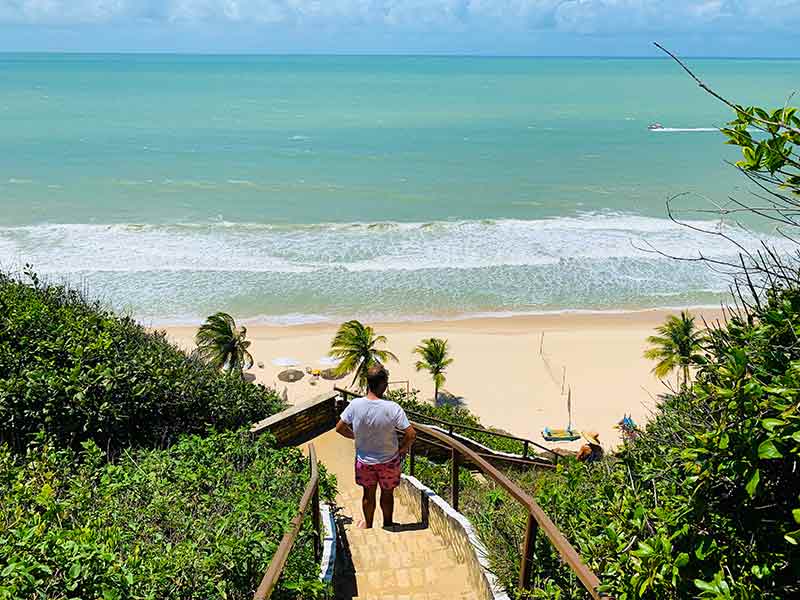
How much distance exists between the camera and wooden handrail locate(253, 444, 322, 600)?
3383 millimetres

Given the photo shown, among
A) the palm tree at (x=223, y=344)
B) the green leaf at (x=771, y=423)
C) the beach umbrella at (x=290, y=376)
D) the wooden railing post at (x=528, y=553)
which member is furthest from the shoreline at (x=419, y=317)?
the green leaf at (x=771, y=423)

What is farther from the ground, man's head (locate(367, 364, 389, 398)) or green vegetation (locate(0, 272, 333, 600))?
man's head (locate(367, 364, 389, 398))

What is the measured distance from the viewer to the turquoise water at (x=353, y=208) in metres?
31.1

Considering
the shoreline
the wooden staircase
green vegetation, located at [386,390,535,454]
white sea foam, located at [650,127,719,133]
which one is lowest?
green vegetation, located at [386,390,535,454]

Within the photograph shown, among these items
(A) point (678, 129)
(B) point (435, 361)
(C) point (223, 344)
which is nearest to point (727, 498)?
(C) point (223, 344)

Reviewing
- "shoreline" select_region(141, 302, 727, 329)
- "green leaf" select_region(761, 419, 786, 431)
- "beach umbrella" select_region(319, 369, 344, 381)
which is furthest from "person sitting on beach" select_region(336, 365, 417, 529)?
"shoreline" select_region(141, 302, 727, 329)

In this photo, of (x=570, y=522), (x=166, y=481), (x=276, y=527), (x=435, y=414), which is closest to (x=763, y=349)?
(x=570, y=522)

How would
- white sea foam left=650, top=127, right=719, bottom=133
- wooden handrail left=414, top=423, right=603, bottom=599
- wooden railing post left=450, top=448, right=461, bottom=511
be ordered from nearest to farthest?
wooden handrail left=414, top=423, right=603, bottom=599, wooden railing post left=450, top=448, right=461, bottom=511, white sea foam left=650, top=127, right=719, bottom=133

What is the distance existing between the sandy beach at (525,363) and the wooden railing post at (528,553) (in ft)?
54.4

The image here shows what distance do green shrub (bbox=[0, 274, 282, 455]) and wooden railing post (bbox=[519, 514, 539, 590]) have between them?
477 centimetres

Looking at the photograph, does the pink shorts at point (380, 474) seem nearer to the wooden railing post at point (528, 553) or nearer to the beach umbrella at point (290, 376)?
the wooden railing post at point (528, 553)

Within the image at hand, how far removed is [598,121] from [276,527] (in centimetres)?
9686

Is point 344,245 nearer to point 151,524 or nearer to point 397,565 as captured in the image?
point 397,565

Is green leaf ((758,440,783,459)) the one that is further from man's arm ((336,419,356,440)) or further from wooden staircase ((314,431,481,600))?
man's arm ((336,419,356,440))
